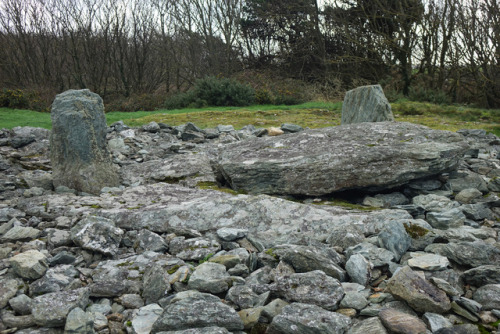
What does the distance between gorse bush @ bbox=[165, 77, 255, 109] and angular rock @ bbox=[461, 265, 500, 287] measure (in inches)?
572

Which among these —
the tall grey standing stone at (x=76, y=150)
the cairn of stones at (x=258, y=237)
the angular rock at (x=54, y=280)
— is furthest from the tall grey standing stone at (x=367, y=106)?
the angular rock at (x=54, y=280)

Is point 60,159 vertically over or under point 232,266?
over

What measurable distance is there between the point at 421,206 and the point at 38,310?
3.51m

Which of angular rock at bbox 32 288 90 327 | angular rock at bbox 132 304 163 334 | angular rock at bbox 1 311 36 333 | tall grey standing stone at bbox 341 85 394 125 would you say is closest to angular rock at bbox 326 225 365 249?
angular rock at bbox 132 304 163 334

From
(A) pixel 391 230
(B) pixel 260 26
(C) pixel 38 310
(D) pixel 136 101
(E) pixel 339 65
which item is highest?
(B) pixel 260 26

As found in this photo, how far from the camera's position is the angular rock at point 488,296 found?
2.27 meters

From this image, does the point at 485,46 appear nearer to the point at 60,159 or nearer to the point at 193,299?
the point at 60,159

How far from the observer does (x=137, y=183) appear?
570cm

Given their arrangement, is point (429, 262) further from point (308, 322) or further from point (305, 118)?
point (305, 118)

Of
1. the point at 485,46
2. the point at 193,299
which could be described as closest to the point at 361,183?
the point at 193,299

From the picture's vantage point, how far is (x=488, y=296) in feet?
7.62

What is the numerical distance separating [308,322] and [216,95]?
50.8ft

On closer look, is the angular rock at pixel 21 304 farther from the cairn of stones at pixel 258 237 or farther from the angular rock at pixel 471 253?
the angular rock at pixel 471 253

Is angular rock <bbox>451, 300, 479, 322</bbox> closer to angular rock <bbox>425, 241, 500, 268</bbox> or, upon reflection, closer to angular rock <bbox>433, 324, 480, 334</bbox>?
angular rock <bbox>433, 324, 480, 334</bbox>
